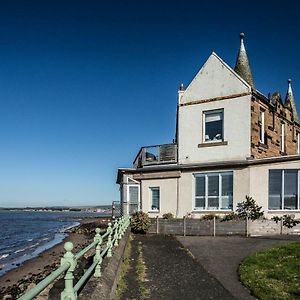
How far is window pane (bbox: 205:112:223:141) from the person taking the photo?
2220cm

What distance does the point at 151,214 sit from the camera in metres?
23.5

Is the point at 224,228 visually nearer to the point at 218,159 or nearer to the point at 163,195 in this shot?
the point at 218,159

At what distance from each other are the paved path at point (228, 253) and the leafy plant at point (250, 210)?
2.57 m

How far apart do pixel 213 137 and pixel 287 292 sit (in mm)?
15614

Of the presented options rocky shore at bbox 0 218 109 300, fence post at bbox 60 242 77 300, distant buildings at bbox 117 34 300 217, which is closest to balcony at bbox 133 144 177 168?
distant buildings at bbox 117 34 300 217

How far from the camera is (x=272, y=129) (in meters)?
23.6

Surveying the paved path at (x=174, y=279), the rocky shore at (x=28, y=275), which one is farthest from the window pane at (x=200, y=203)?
the paved path at (x=174, y=279)

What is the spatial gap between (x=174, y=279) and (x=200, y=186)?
44.0ft

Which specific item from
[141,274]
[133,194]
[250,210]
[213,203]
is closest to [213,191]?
[213,203]

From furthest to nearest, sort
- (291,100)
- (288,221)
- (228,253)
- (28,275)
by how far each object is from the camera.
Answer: (291,100) < (288,221) < (28,275) < (228,253)

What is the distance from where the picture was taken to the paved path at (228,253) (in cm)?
830

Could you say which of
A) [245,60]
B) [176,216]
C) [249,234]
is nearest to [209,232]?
[249,234]

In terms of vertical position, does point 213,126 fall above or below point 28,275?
above

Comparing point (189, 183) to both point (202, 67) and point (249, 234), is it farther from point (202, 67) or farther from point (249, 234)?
point (202, 67)
